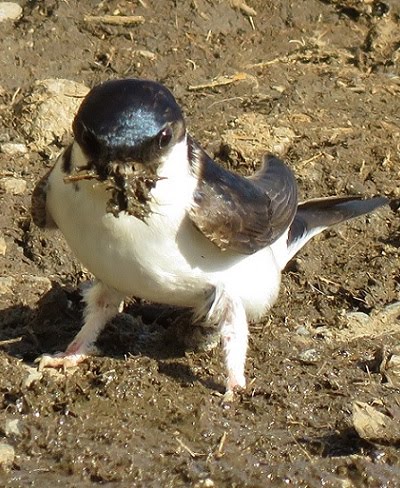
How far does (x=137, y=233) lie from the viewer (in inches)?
193

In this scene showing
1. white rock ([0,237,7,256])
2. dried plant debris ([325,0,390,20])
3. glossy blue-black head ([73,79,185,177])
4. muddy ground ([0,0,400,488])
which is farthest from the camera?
dried plant debris ([325,0,390,20])

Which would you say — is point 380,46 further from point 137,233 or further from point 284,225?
point 137,233

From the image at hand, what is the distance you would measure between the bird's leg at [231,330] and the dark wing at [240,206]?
22 centimetres

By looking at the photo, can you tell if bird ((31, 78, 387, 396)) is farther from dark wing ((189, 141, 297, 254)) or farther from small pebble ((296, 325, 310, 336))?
small pebble ((296, 325, 310, 336))

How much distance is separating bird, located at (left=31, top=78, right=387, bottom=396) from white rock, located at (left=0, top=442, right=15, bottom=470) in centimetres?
58

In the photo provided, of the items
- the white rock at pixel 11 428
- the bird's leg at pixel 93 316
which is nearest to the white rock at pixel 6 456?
the white rock at pixel 11 428

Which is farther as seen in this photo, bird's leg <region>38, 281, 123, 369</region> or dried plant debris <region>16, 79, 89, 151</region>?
dried plant debris <region>16, 79, 89, 151</region>

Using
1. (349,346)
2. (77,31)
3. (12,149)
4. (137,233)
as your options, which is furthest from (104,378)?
(77,31)

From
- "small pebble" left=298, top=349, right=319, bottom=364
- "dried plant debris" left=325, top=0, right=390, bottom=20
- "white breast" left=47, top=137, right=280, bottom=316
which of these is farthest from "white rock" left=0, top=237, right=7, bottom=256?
"dried plant debris" left=325, top=0, right=390, bottom=20

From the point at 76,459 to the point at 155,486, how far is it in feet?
1.09

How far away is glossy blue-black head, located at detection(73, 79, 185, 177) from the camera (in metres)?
4.49

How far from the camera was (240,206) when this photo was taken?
5.42m

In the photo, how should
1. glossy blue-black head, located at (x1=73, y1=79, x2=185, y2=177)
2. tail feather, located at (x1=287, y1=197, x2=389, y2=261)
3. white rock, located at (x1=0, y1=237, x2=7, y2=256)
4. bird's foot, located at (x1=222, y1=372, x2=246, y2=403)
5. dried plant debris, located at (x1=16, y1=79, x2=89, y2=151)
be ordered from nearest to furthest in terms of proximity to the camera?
glossy blue-black head, located at (x1=73, y1=79, x2=185, y2=177), bird's foot, located at (x1=222, y1=372, x2=246, y2=403), white rock, located at (x1=0, y1=237, x2=7, y2=256), tail feather, located at (x1=287, y1=197, x2=389, y2=261), dried plant debris, located at (x1=16, y1=79, x2=89, y2=151)

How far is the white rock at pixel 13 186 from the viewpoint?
6.68 m
